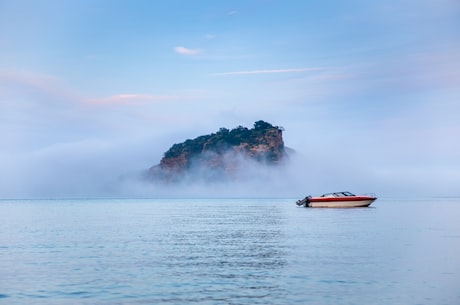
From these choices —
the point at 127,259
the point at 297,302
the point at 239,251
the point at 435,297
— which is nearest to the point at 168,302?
the point at 297,302

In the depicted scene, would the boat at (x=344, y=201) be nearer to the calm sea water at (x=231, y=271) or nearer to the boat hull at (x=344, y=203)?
the boat hull at (x=344, y=203)

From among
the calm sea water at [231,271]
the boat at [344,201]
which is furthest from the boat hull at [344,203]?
the calm sea water at [231,271]

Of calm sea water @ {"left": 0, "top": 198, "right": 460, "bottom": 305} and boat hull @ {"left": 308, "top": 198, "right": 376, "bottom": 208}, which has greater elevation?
boat hull @ {"left": 308, "top": 198, "right": 376, "bottom": 208}

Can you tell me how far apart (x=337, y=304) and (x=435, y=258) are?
17531mm

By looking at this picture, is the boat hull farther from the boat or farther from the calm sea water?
the calm sea water

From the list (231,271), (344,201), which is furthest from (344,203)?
(231,271)

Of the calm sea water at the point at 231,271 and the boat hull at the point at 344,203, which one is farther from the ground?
the boat hull at the point at 344,203

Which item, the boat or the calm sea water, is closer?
the calm sea water

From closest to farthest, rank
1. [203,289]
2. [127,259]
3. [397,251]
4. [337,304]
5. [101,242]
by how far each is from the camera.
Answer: [337,304]
[203,289]
[127,259]
[397,251]
[101,242]

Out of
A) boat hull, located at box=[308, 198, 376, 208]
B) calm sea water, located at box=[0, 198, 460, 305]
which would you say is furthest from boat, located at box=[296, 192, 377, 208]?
calm sea water, located at box=[0, 198, 460, 305]

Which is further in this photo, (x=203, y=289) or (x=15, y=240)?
(x=15, y=240)

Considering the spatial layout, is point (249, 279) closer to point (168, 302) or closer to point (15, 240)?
point (168, 302)

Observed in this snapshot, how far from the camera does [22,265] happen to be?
35.8 m

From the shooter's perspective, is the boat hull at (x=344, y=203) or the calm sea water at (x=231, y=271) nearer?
the calm sea water at (x=231, y=271)
